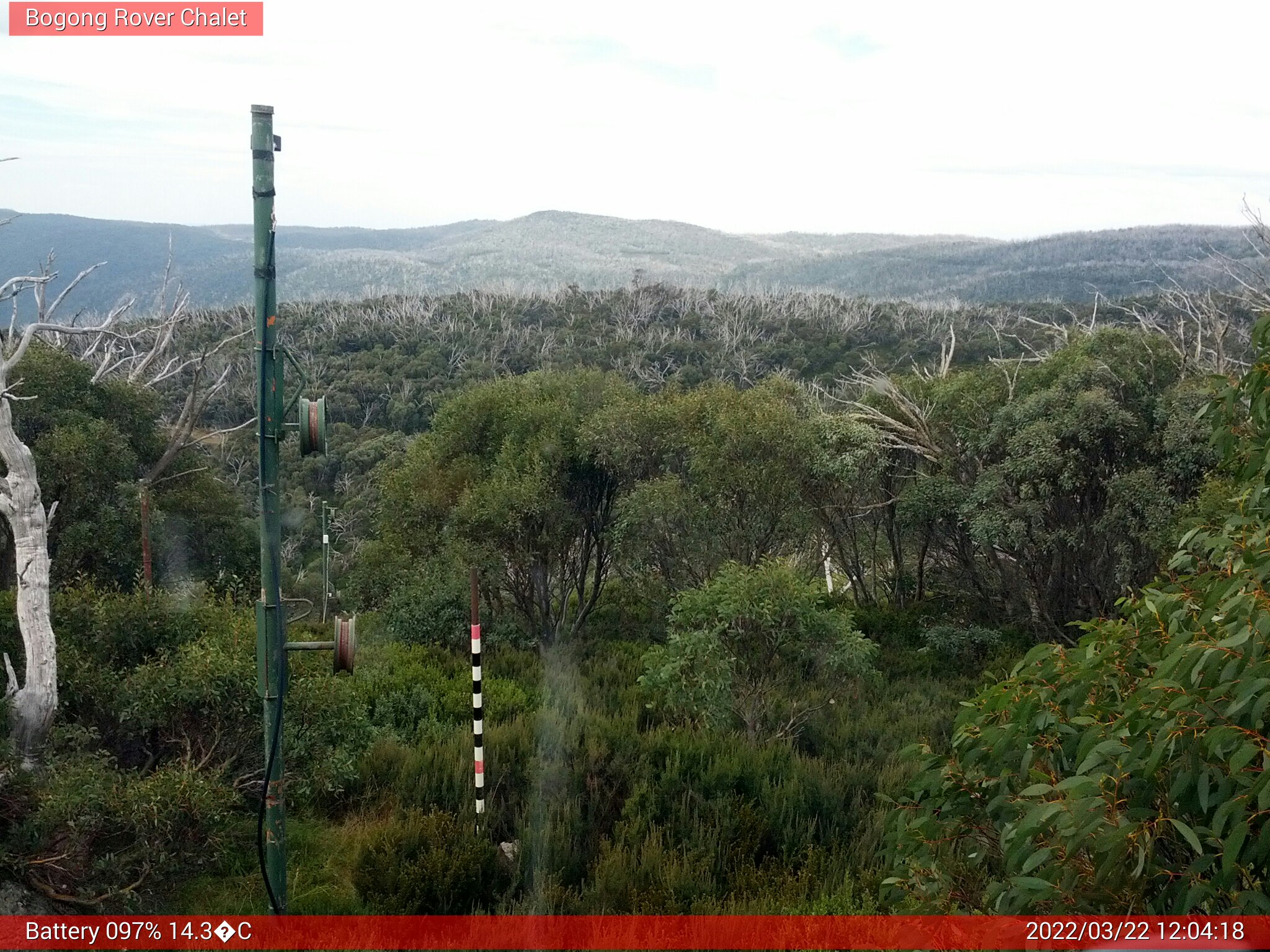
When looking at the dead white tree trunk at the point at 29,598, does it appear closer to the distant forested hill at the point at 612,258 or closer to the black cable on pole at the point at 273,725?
the black cable on pole at the point at 273,725

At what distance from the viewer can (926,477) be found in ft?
57.0

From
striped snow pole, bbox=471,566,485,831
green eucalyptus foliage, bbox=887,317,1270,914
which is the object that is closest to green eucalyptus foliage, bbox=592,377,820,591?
striped snow pole, bbox=471,566,485,831

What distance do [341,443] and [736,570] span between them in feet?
80.7

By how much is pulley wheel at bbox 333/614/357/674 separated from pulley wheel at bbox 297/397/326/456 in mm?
921

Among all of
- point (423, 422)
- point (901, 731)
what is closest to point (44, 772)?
point (901, 731)

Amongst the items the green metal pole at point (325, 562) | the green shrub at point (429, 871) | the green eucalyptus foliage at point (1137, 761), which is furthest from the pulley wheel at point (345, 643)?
the green metal pole at point (325, 562)

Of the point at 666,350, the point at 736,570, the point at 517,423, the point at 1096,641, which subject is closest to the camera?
the point at 1096,641

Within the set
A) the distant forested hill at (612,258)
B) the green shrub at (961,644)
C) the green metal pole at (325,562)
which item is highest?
the distant forested hill at (612,258)

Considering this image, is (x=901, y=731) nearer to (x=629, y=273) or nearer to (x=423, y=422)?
(x=423, y=422)

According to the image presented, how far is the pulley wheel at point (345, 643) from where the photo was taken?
5422 millimetres

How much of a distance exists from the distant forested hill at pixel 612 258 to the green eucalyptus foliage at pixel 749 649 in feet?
139

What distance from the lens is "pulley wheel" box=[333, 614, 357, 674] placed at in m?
5.42

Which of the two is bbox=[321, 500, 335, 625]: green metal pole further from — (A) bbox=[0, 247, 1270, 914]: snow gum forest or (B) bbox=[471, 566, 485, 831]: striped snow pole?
(B) bbox=[471, 566, 485, 831]: striped snow pole

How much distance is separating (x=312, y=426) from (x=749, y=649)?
7.00 meters
